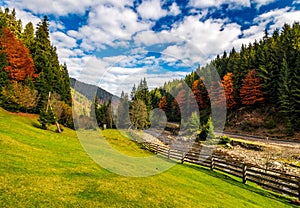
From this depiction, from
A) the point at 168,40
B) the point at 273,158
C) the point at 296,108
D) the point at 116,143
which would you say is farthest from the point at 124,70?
the point at 296,108

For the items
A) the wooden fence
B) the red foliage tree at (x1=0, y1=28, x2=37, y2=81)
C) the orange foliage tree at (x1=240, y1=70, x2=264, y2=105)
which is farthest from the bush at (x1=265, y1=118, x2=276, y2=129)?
the red foliage tree at (x1=0, y1=28, x2=37, y2=81)

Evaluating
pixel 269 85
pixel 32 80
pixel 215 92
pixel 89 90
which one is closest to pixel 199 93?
pixel 215 92

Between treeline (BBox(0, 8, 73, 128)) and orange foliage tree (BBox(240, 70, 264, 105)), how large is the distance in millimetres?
50569

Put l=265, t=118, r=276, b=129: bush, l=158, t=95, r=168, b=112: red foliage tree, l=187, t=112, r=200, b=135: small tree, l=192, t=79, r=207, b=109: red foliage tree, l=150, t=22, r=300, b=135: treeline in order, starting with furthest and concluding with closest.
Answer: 1. l=265, t=118, r=276, b=129: bush
2. l=150, t=22, r=300, b=135: treeline
3. l=187, t=112, r=200, b=135: small tree
4. l=192, t=79, r=207, b=109: red foliage tree
5. l=158, t=95, r=168, b=112: red foliage tree

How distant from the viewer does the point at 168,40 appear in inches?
498

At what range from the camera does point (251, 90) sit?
69.2 m

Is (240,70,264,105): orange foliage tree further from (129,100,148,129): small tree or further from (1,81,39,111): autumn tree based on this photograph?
(1,81,39,111): autumn tree

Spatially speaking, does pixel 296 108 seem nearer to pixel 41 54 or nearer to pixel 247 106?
pixel 247 106

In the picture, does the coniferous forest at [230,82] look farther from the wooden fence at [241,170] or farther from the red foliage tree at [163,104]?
the red foliage tree at [163,104]

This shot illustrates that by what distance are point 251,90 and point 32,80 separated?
60.5 metres

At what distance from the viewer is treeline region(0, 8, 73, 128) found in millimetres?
43594

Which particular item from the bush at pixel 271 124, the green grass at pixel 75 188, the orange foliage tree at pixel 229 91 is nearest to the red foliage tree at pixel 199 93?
the green grass at pixel 75 188

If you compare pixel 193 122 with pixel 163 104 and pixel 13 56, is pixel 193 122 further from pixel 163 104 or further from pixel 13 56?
pixel 13 56

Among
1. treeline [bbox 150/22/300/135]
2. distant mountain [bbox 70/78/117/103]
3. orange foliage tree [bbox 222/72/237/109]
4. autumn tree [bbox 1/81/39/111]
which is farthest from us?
orange foliage tree [bbox 222/72/237/109]
